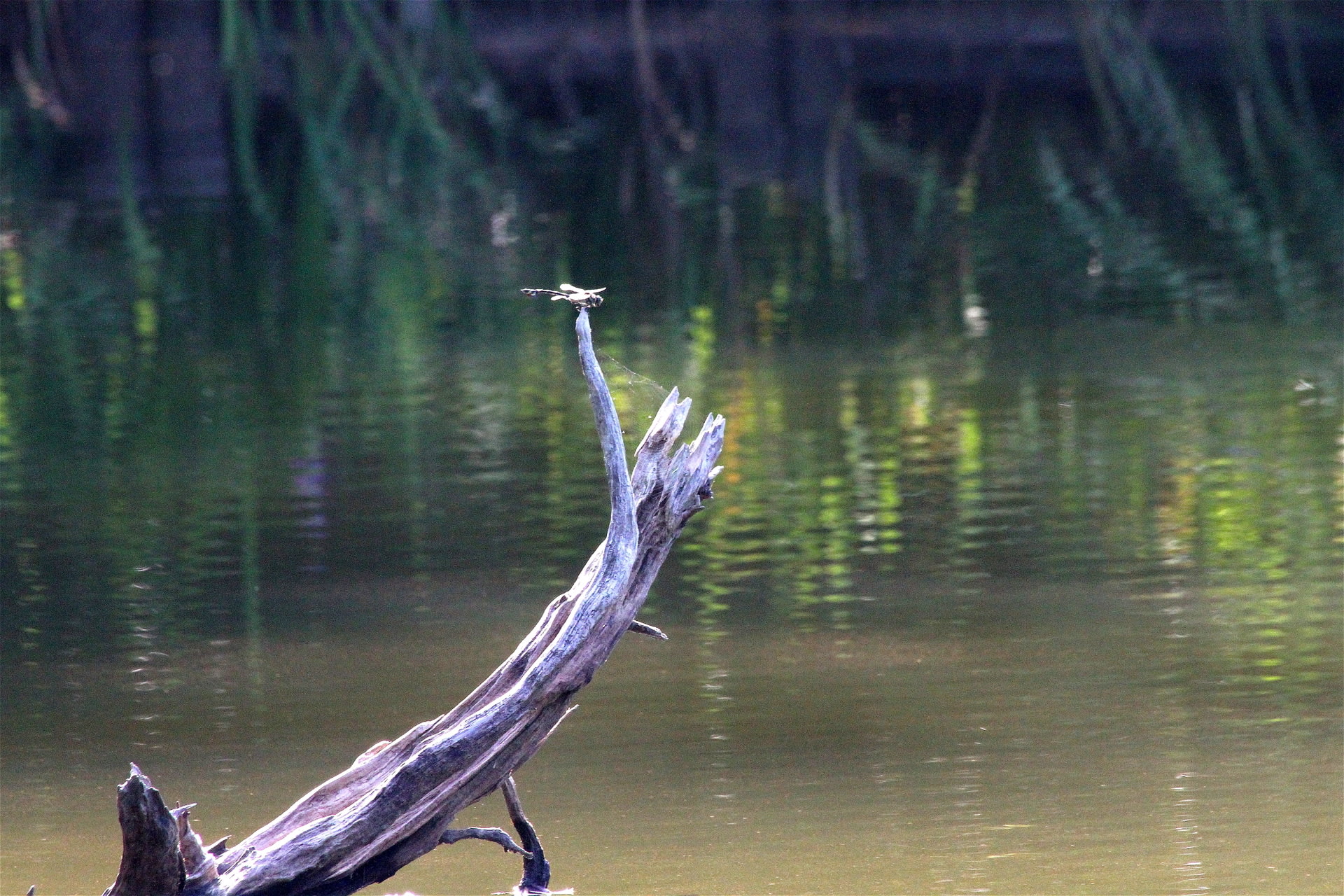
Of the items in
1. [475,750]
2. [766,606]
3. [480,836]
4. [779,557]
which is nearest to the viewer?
[475,750]

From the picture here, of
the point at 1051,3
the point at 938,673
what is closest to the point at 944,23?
the point at 1051,3

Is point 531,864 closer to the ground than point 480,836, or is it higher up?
closer to the ground

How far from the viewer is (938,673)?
834 cm

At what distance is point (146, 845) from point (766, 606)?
4.35m

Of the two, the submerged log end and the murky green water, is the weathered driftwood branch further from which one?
Answer: the murky green water

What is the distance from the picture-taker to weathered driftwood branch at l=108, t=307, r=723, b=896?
5516 mm

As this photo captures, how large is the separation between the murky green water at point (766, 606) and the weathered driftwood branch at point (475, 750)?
29 centimetres

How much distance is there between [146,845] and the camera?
5.23m

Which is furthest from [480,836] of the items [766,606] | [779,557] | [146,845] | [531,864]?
[779,557]

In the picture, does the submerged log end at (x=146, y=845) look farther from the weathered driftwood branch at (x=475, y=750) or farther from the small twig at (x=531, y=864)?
the small twig at (x=531, y=864)

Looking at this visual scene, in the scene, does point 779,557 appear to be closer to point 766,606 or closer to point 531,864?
point 766,606

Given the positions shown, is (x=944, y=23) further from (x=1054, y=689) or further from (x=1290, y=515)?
(x=1054, y=689)

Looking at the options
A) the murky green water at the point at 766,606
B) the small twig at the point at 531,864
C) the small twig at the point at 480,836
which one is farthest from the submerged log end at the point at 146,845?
the murky green water at the point at 766,606

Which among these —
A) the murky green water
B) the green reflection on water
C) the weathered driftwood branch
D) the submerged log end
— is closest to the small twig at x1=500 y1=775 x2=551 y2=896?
the weathered driftwood branch
